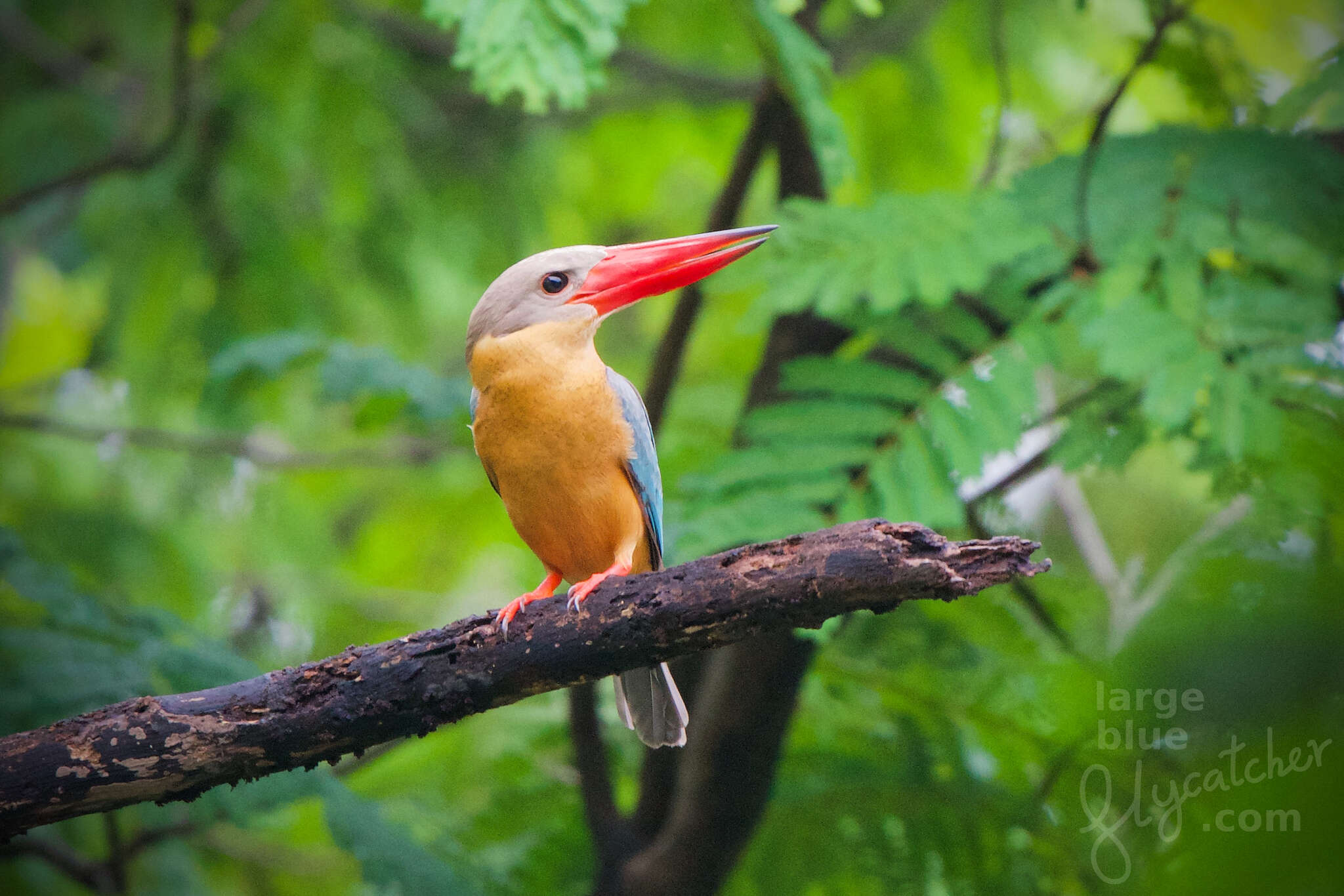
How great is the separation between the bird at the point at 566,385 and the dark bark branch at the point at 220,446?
3.77 m

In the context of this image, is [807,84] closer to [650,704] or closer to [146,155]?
[650,704]

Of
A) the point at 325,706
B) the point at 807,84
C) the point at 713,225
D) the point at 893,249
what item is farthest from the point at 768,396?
the point at 325,706

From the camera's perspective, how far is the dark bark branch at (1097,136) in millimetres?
4551

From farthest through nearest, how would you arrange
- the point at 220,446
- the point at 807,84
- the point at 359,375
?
the point at 220,446, the point at 359,375, the point at 807,84

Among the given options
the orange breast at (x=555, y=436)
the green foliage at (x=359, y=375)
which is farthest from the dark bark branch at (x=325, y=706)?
the green foliage at (x=359, y=375)

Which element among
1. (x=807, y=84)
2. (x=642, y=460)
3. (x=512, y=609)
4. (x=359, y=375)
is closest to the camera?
(x=512, y=609)

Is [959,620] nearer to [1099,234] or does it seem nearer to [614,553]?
[1099,234]

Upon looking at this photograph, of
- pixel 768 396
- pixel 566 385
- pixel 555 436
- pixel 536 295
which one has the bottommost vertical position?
pixel 768 396

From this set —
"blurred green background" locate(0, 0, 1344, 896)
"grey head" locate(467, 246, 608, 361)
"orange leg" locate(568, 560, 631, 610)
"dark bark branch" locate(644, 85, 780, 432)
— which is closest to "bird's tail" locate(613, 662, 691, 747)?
"orange leg" locate(568, 560, 631, 610)

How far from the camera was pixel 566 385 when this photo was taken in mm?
3643

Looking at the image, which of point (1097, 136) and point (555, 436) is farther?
point (1097, 136)

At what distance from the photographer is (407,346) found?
8.59 meters

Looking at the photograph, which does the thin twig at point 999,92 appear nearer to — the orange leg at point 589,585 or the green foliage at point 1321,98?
the green foliage at point 1321,98

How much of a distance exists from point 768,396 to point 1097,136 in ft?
7.39
